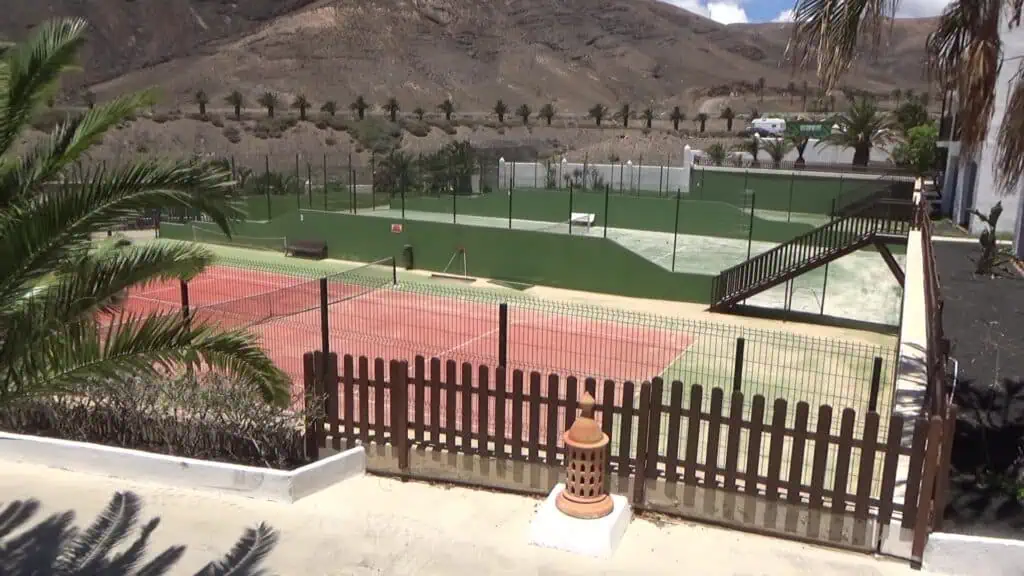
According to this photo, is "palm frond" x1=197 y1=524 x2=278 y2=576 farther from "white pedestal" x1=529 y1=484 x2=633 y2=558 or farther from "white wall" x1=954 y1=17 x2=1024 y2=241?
"white wall" x1=954 y1=17 x2=1024 y2=241

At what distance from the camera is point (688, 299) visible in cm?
2111

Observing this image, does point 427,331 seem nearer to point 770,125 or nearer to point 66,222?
point 66,222

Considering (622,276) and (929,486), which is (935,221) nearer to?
(622,276)

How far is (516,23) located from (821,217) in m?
132

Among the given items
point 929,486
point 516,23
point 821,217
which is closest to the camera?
point 929,486

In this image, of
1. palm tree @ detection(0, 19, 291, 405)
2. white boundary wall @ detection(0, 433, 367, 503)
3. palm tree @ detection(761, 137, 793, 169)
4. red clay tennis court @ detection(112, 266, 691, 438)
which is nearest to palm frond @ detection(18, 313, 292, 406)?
palm tree @ detection(0, 19, 291, 405)

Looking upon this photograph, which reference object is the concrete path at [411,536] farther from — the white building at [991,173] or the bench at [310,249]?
the bench at [310,249]

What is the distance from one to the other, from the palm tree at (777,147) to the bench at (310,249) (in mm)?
30952

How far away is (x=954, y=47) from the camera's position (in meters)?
8.37

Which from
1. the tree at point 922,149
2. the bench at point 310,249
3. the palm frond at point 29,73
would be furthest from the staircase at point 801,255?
the tree at point 922,149

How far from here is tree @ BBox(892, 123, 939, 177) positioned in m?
42.0

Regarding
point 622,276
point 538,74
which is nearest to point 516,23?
point 538,74

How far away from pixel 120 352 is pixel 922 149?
4482 cm

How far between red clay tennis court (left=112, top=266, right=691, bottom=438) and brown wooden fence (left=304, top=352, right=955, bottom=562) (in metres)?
4.74
